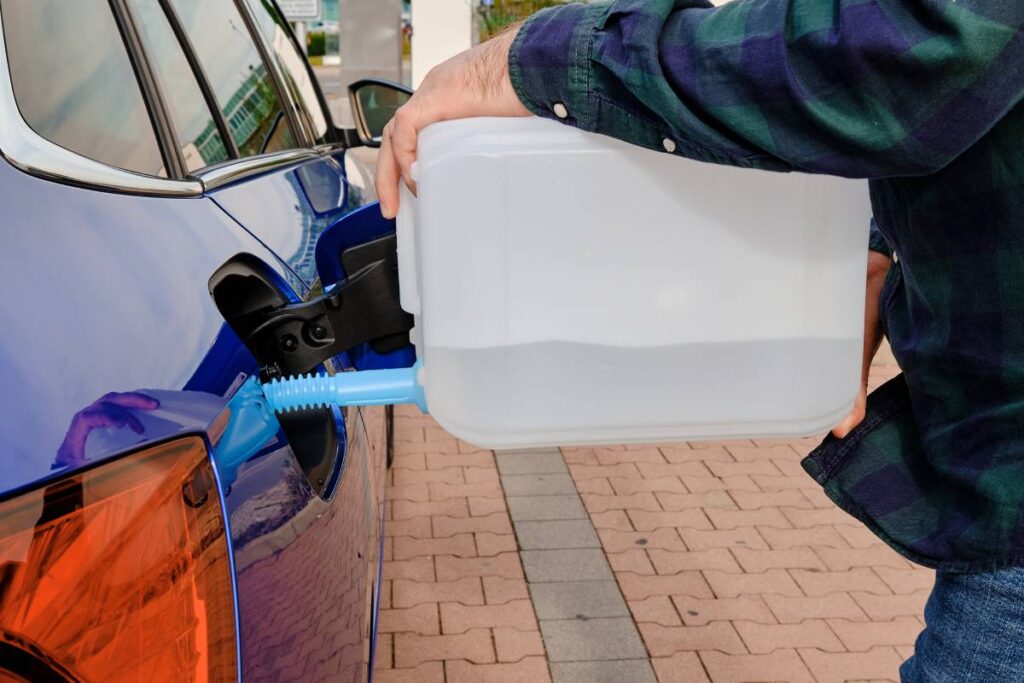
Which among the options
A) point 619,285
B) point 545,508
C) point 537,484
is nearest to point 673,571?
point 545,508

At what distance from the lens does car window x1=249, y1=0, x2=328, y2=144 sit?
3.41 meters

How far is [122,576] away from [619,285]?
1.91 ft

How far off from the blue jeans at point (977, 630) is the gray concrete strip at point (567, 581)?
1.65 m

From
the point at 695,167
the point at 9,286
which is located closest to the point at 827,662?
the point at 695,167

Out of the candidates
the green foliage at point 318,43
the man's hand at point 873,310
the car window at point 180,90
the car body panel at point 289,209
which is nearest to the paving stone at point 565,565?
the car body panel at point 289,209

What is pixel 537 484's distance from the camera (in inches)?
169

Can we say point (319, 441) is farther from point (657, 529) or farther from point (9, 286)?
point (657, 529)

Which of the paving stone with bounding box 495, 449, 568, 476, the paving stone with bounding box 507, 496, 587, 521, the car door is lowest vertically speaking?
the paving stone with bounding box 495, 449, 568, 476

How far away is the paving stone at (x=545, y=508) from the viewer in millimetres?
3982

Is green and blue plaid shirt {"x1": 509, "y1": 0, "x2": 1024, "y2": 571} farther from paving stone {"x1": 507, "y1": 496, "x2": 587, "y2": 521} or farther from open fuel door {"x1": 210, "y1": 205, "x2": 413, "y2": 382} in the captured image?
paving stone {"x1": 507, "y1": 496, "x2": 587, "y2": 521}

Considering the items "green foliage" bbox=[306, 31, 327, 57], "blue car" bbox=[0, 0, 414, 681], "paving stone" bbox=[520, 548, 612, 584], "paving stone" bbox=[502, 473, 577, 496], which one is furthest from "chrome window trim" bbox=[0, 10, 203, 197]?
"green foliage" bbox=[306, 31, 327, 57]

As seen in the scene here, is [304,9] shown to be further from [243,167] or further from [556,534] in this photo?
[243,167]

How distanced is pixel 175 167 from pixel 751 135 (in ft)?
3.26

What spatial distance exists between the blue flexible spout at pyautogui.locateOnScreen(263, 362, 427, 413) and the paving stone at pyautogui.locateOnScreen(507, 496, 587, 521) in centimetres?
262
